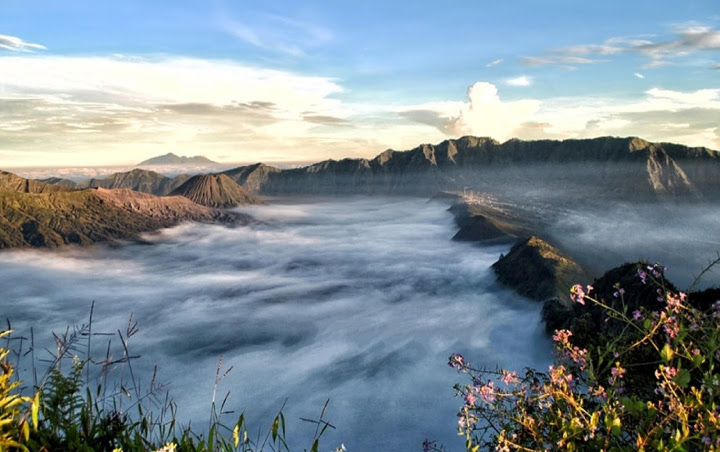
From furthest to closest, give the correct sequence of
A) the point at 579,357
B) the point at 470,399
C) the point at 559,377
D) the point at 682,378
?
the point at 470,399 < the point at 579,357 < the point at 559,377 < the point at 682,378

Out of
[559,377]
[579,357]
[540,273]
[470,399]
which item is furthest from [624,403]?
[540,273]

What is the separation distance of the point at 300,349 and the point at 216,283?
10506cm

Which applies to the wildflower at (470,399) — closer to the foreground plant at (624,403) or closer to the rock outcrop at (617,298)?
the foreground plant at (624,403)

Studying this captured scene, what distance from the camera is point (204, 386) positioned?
281ft

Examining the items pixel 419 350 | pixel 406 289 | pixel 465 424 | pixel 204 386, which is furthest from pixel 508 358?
pixel 465 424

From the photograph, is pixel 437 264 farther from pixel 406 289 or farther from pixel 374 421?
pixel 374 421

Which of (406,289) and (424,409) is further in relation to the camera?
(406,289)

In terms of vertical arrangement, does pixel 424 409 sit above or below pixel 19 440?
below

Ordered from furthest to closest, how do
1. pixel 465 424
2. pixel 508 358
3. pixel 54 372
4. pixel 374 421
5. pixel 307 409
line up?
pixel 508 358
pixel 307 409
pixel 374 421
pixel 465 424
pixel 54 372

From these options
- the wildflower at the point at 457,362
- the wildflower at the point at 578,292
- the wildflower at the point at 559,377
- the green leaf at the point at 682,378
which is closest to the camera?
the green leaf at the point at 682,378

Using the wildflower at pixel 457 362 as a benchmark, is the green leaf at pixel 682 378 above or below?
above

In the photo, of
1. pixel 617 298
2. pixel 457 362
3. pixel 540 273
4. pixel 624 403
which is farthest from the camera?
pixel 540 273

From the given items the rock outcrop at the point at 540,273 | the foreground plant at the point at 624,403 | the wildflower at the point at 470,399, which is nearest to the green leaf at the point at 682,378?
the foreground plant at the point at 624,403

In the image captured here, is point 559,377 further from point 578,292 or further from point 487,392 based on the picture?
point 578,292
